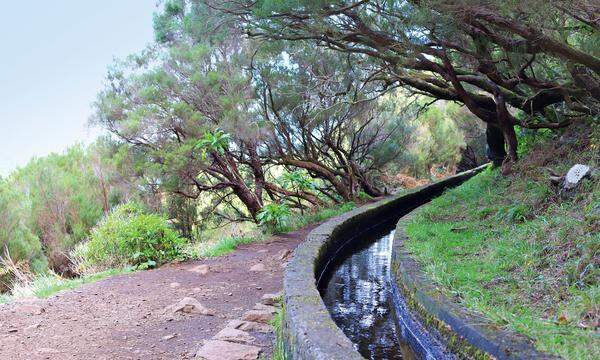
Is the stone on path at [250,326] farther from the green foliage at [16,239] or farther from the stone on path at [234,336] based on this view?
the green foliage at [16,239]

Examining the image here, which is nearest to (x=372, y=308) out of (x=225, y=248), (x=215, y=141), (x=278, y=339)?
(x=278, y=339)

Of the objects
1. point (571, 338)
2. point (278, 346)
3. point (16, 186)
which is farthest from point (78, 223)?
point (571, 338)

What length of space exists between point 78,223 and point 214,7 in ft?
25.5

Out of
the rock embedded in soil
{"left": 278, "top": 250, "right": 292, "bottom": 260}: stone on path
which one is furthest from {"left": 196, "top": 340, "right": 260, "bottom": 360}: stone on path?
the rock embedded in soil

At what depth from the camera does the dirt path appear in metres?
4.30

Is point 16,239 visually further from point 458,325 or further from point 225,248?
point 458,325

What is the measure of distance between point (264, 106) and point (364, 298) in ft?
23.6

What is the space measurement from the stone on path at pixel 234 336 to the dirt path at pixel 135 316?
0.09 metres

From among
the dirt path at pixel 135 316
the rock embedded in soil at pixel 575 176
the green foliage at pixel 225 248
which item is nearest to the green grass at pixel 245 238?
the green foliage at pixel 225 248

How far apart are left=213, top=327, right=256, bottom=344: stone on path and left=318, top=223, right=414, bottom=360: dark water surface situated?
1.17 metres

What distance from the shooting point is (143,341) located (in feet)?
14.9

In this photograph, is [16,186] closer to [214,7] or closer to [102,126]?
[102,126]

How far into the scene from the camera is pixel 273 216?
9922mm

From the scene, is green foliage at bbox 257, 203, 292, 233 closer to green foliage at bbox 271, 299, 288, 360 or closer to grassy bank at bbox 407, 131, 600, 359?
grassy bank at bbox 407, 131, 600, 359
